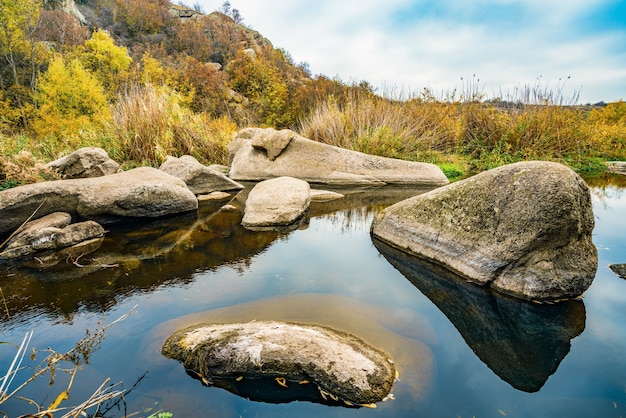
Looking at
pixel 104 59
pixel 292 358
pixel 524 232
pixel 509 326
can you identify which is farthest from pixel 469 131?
pixel 104 59

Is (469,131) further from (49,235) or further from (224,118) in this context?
(49,235)

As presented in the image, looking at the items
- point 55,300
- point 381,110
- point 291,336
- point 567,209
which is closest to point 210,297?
point 291,336

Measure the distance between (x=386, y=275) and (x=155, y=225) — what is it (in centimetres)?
308

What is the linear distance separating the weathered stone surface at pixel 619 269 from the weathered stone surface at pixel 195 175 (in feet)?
18.5

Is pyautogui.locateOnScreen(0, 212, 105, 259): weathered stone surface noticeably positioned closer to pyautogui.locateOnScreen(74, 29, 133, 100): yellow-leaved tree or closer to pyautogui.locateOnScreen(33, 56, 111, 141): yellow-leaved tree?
pyautogui.locateOnScreen(33, 56, 111, 141): yellow-leaved tree

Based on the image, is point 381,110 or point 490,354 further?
point 381,110

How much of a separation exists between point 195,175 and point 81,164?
176cm

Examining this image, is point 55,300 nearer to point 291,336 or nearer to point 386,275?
point 291,336

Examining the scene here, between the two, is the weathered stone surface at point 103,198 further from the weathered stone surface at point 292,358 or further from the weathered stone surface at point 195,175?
the weathered stone surface at point 292,358

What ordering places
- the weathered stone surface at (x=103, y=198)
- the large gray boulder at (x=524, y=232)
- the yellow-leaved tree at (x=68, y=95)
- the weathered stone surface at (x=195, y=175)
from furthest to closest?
the yellow-leaved tree at (x=68, y=95)
the weathered stone surface at (x=195, y=175)
the weathered stone surface at (x=103, y=198)
the large gray boulder at (x=524, y=232)

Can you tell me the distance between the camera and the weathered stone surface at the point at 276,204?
170 inches

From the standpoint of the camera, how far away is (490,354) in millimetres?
1899

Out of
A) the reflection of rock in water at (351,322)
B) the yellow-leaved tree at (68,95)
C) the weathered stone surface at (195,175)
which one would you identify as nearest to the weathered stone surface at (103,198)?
the weathered stone surface at (195,175)

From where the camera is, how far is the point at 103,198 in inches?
157
